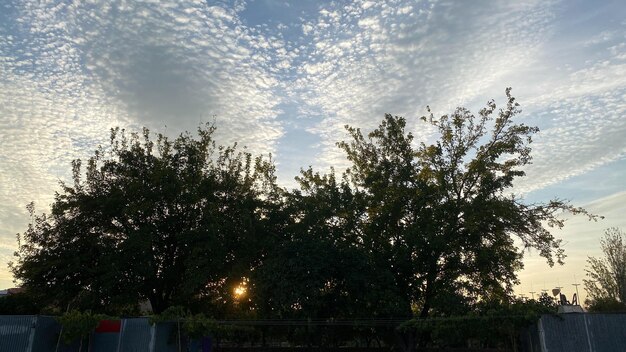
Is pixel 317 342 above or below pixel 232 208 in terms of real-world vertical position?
below

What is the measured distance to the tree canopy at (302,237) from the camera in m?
26.9

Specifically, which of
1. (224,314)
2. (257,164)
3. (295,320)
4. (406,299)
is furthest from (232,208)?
(406,299)

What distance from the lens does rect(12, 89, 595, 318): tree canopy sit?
26.9 metres

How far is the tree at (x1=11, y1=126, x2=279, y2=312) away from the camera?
90.5 feet

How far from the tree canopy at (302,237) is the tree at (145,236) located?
3.3 inches

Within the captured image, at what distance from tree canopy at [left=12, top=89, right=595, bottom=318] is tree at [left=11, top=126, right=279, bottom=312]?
9cm

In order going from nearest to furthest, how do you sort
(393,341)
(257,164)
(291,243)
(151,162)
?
(291,243) < (393,341) < (151,162) < (257,164)

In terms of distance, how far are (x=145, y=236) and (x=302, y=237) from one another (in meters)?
9.50

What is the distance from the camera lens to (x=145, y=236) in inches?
1109

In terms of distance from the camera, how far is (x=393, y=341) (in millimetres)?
29484

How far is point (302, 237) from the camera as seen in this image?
28.0m

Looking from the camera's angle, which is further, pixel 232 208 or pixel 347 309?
pixel 232 208

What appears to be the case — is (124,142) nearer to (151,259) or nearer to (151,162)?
(151,162)

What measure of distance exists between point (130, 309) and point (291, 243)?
1207 centimetres
